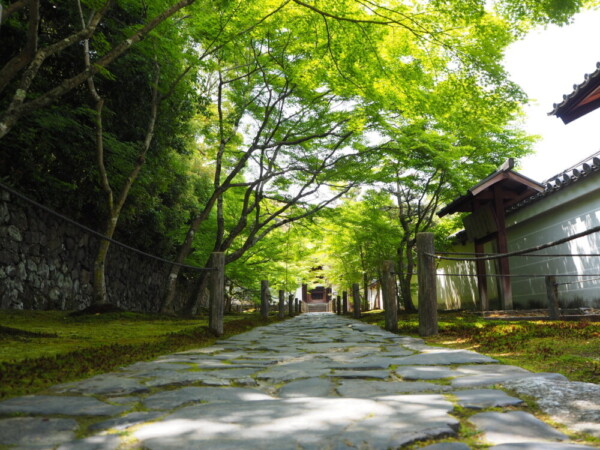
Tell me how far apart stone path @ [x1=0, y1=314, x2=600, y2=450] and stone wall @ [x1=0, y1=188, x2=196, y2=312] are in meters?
7.91

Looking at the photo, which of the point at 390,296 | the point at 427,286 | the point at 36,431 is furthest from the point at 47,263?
the point at 36,431

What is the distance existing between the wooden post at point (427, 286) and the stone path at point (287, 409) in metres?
2.53

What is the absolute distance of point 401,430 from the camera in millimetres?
1734

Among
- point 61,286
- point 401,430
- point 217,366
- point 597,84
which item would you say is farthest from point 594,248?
point 61,286

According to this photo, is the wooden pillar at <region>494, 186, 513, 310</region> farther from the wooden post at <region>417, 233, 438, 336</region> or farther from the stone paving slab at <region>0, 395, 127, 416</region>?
the stone paving slab at <region>0, 395, 127, 416</region>

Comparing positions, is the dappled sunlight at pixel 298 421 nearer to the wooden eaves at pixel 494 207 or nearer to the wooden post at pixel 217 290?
the wooden post at pixel 217 290

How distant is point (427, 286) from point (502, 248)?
6.53 metres

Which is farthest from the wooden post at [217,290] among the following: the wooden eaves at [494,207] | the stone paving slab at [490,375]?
the wooden eaves at [494,207]

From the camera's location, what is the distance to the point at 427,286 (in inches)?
243

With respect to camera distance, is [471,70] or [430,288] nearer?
[430,288]

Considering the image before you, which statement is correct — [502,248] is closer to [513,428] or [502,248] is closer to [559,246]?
[559,246]

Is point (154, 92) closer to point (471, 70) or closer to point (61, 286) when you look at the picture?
point (61, 286)

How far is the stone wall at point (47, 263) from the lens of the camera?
9.57 metres

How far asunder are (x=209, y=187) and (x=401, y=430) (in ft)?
56.4
